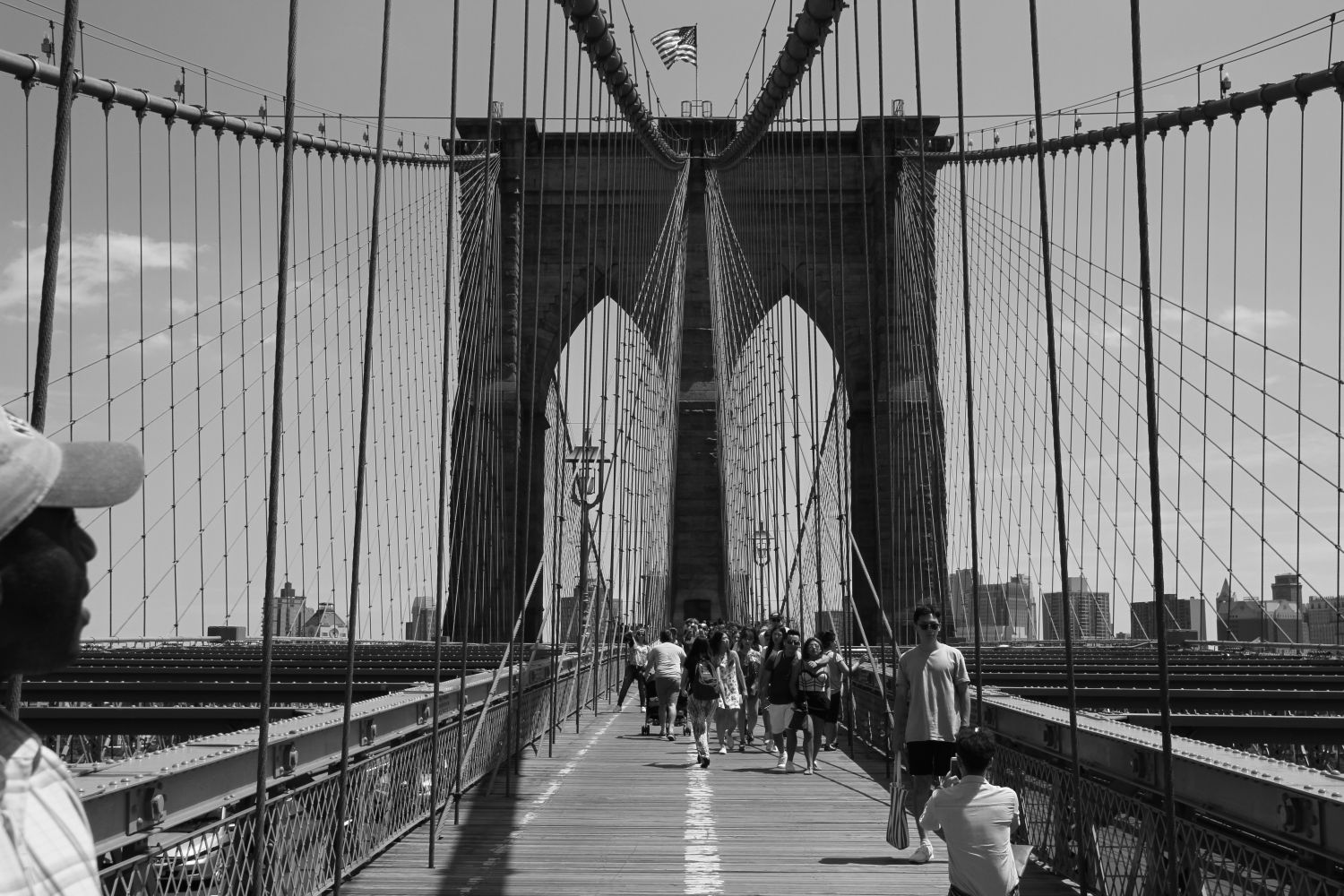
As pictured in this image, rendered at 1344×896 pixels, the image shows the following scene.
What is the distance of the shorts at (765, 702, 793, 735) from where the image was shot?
434 inches

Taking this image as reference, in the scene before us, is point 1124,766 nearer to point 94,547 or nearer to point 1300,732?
point 1300,732

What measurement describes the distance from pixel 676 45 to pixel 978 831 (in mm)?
26036

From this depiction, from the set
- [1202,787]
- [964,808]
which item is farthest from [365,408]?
[1202,787]

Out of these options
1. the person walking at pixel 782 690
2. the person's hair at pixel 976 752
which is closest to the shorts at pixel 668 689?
the person walking at pixel 782 690

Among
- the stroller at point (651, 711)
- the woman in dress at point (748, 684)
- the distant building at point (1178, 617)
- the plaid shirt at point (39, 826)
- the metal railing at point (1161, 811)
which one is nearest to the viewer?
the plaid shirt at point (39, 826)

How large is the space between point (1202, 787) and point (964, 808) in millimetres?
712

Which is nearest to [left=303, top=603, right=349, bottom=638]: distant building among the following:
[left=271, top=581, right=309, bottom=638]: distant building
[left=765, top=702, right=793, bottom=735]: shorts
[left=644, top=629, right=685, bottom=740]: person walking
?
[left=271, top=581, right=309, bottom=638]: distant building

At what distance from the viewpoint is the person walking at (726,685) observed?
40.4ft

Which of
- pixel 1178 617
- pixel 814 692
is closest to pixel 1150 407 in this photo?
pixel 814 692

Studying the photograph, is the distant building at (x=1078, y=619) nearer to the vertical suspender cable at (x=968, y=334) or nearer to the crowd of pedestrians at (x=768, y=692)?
the crowd of pedestrians at (x=768, y=692)

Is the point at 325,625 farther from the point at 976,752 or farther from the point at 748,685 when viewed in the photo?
the point at 976,752

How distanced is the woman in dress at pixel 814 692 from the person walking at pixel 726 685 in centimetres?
178

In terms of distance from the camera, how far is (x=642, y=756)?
38.7 feet

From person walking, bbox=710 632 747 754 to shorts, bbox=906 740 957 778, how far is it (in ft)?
19.0
